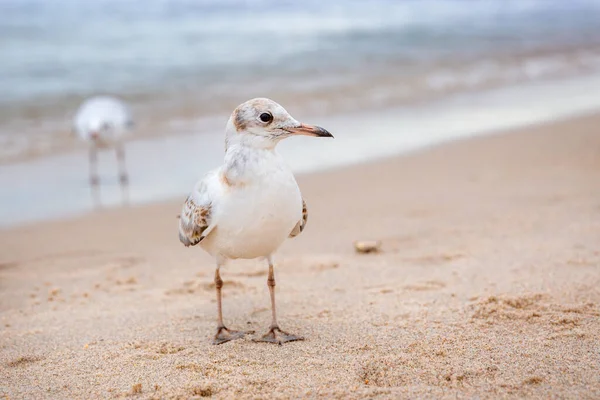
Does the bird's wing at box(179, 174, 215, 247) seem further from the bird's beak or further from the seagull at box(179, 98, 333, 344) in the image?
the bird's beak

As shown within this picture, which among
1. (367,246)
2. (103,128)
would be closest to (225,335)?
(367,246)

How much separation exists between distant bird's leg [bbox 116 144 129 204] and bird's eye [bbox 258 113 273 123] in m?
4.23

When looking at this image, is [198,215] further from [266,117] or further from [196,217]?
[266,117]

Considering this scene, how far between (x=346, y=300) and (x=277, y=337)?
711 millimetres

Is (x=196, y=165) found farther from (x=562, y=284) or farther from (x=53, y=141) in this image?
(x=562, y=284)

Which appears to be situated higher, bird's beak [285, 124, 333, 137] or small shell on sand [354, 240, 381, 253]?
bird's beak [285, 124, 333, 137]

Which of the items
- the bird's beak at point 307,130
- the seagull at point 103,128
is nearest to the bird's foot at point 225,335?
the bird's beak at point 307,130

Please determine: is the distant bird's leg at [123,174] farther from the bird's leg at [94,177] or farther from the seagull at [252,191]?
the seagull at [252,191]

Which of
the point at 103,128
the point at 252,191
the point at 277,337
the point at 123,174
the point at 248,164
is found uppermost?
the point at 103,128

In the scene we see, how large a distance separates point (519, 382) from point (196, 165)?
5.97m

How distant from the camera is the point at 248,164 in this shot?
3395 mm

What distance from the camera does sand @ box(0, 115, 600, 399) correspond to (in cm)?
317

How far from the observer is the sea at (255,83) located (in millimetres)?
8734

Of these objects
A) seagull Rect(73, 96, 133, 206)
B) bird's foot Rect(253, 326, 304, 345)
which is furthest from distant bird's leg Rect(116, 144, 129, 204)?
bird's foot Rect(253, 326, 304, 345)
